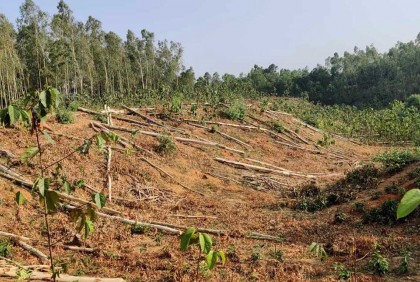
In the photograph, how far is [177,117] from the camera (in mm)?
22047

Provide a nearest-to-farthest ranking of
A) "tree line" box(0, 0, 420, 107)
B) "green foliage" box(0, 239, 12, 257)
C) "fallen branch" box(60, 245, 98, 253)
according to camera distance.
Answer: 1. "green foliage" box(0, 239, 12, 257)
2. "fallen branch" box(60, 245, 98, 253)
3. "tree line" box(0, 0, 420, 107)

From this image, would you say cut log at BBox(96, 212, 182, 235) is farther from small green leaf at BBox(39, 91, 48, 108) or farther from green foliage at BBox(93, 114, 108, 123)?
green foliage at BBox(93, 114, 108, 123)

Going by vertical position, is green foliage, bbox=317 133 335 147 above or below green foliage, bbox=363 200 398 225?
above

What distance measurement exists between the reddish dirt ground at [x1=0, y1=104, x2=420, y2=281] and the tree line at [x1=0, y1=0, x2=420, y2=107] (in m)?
4.25

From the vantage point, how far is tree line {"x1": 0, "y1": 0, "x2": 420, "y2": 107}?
32062 mm

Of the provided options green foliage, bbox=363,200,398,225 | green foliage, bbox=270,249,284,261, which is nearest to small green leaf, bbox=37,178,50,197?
green foliage, bbox=270,249,284,261

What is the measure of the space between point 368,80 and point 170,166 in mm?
57011

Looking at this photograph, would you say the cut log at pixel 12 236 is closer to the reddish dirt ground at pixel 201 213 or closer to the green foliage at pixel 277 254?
the reddish dirt ground at pixel 201 213

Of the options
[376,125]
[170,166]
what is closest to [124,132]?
[170,166]

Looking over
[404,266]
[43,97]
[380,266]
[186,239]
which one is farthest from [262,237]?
[43,97]

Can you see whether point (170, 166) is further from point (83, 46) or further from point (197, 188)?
point (83, 46)

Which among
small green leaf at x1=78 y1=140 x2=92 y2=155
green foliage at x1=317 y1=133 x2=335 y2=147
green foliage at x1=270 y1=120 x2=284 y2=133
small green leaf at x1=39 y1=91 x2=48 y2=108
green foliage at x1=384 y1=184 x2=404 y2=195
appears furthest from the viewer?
green foliage at x1=270 y1=120 x2=284 y2=133

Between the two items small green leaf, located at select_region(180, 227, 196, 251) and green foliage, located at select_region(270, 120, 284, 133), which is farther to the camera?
green foliage, located at select_region(270, 120, 284, 133)

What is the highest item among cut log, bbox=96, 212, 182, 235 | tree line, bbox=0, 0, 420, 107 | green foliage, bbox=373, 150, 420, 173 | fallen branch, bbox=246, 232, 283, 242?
tree line, bbox=0, 0, 420, 107
